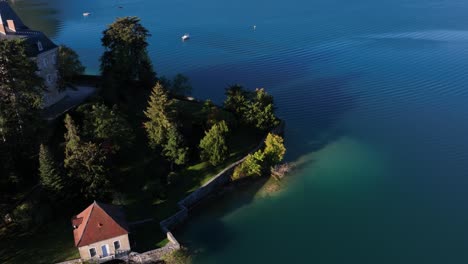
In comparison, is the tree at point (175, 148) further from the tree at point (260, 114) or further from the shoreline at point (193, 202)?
the tree at point (260, 114)

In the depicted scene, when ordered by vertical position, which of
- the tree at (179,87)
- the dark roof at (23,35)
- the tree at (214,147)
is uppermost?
the dark roof at (23,35)

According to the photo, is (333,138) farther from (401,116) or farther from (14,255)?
(14,255)

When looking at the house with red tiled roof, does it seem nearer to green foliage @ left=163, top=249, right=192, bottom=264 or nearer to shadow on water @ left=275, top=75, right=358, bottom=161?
green foliage @ left=163, top=249, right=192, bottom=264

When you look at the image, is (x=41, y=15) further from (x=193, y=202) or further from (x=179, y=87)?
(x=193, y=202)

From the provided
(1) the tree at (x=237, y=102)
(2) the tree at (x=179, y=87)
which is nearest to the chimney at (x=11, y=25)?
(2) the tree at (x=179, y=87)

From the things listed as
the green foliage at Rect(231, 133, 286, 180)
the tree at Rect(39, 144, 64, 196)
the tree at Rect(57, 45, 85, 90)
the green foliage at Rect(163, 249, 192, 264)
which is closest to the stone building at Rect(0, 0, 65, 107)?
the tree at Rect(57, 45, 85, 90)
